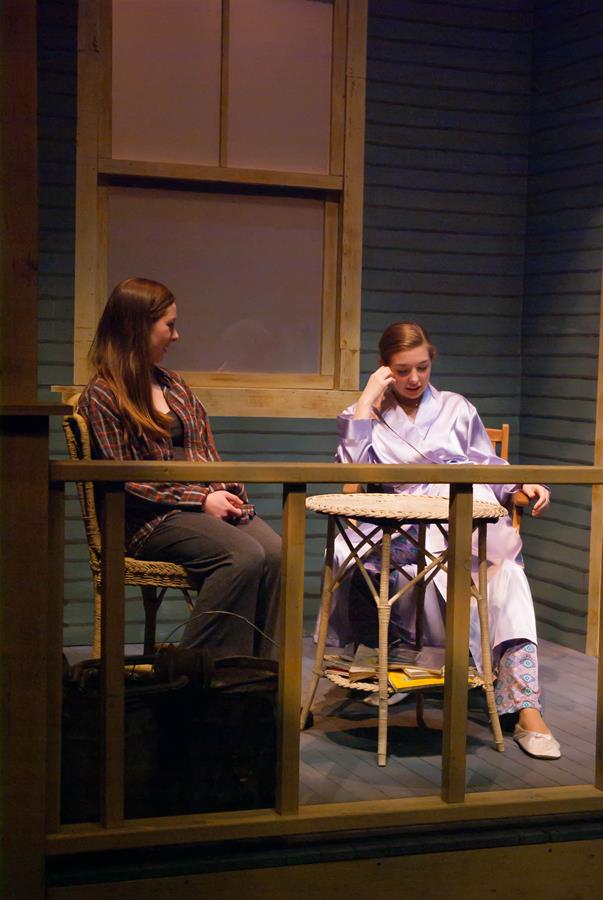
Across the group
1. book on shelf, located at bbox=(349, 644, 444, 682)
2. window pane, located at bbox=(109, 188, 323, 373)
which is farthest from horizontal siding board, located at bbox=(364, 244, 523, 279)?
book on shelf, located at bbox=(349, 644, 444, 682)

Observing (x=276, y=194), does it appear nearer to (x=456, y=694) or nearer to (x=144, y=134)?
Result: (x=144, y=134)

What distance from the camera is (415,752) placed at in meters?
3.30

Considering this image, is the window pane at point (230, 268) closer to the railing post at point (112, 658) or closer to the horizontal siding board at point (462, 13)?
the horizontal siding board at point (462, 13)

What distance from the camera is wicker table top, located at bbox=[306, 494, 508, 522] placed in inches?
123

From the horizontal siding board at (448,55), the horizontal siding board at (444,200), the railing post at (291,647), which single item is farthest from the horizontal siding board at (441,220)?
the railing post at (291,647)

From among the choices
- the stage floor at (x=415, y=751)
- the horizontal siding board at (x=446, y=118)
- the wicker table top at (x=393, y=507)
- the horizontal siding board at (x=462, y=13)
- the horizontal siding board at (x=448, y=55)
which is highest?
the horizontal siding board at (x=462, y=13)

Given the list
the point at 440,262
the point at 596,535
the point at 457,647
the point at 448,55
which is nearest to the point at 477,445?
the point at 596,535

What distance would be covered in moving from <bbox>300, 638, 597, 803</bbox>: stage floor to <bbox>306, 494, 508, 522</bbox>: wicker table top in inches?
26.5

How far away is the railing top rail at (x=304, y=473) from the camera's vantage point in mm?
2344

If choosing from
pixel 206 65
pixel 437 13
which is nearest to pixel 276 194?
pixel 206 65

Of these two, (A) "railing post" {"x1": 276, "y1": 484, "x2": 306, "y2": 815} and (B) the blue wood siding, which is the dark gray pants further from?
(B) the blue wood siding

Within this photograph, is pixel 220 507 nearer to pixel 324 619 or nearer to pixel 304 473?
pixel 324 619

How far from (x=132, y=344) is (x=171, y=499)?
0.48 metres

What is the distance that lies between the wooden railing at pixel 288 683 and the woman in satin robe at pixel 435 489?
2.47 feet
